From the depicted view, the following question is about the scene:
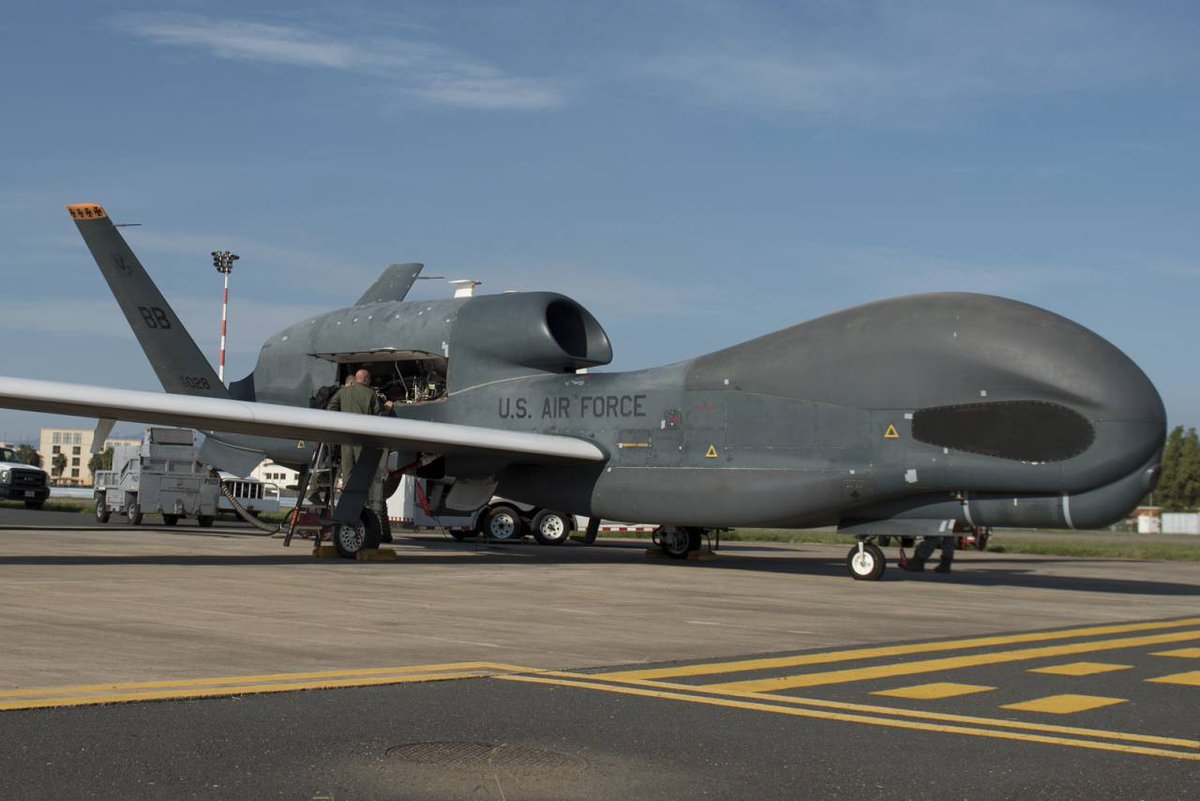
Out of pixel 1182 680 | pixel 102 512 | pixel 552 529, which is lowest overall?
pixel 1182 680

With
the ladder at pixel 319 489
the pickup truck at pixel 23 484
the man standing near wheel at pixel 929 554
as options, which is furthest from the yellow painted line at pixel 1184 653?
the pickup truck at pixel 23 484

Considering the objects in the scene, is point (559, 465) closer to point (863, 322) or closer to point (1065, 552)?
point (863, 322)

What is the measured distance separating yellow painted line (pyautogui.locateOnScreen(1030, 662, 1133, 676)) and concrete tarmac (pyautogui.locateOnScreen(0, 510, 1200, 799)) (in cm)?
5

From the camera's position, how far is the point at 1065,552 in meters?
35.0

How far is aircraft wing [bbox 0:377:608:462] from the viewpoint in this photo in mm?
16875

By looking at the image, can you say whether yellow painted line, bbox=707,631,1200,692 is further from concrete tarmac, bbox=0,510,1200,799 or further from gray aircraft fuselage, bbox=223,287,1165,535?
gray aircraft fuselage, bbox=223,287,1165,535

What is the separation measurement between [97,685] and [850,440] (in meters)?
12.8

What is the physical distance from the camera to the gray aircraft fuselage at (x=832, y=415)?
16469 millimetres

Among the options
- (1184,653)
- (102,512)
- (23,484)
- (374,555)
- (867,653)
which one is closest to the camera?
(867,653)

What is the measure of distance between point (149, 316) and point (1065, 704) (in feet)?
72.2

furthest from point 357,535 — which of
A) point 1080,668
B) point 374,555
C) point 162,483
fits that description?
point 162,483

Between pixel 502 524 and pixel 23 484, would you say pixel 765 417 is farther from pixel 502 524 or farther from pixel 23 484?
pixel 23 484

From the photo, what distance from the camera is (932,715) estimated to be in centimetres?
693

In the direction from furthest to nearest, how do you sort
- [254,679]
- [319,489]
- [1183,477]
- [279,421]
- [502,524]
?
[1183,477]
[502,524]
[319,489]
[279,421]
[254,679]
